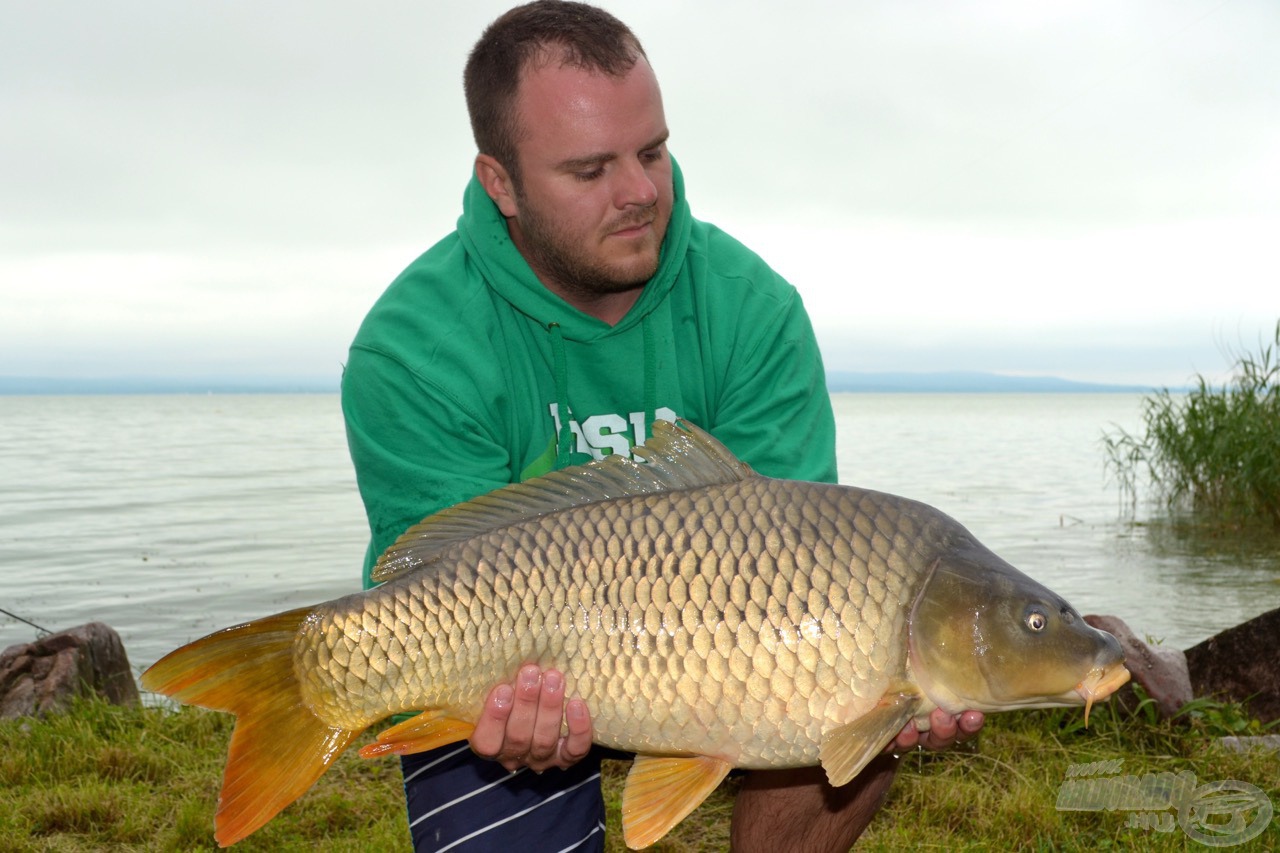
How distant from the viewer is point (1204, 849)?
225cm

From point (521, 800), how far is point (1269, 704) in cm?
224

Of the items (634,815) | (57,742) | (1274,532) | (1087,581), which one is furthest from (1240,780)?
(1274,532)

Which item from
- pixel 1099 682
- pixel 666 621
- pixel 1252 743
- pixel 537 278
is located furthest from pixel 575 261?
pixel 1252 743

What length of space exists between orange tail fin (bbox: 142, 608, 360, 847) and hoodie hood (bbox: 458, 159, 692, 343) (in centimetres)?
85

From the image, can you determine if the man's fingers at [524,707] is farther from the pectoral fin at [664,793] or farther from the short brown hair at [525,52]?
the short brown hair at [525,52]

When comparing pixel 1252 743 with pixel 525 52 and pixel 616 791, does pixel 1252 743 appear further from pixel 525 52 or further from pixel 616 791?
pixel 525 52

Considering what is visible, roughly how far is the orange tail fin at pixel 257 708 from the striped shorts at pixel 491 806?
35 cm

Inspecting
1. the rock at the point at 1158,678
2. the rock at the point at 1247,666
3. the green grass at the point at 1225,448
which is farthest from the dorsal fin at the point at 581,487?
the green grass at the point at 1225,448

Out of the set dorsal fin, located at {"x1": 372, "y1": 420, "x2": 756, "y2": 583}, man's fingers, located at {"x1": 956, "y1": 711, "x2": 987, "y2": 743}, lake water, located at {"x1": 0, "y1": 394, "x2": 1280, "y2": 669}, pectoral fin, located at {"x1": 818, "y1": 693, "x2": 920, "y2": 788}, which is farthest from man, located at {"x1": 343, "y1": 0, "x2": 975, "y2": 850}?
lake water, located at {"x1": 0, "y1": 394, "x2": 1280, "y2": 669}

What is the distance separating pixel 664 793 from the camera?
1669mm

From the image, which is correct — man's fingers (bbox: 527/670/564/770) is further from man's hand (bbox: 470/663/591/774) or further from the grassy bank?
the grassy bank

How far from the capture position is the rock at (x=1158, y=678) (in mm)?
2973

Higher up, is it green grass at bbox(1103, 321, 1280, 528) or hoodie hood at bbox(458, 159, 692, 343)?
hoodie hood at bbox(458, 159, 692, 343)

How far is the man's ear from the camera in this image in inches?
94.9
